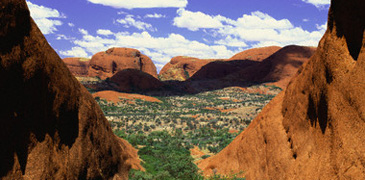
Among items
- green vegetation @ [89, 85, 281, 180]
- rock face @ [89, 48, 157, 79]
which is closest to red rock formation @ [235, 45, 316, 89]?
green vegetation @ [89, 85, 281, 180]

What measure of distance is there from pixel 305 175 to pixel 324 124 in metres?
1.57

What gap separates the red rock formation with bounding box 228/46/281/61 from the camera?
132 meters

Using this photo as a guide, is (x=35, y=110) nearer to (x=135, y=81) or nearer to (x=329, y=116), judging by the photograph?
(x=329, y=116)

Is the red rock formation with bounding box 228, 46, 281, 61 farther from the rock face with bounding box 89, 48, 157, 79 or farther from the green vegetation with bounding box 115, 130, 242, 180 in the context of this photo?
the green vegetation with bounding box 115, 130, 242, 180

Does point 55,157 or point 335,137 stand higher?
point 335,137

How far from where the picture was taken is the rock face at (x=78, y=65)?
441ft

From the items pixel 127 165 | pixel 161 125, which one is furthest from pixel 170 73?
pixel 127 165

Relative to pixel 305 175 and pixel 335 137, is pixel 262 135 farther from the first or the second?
pixel 335 137

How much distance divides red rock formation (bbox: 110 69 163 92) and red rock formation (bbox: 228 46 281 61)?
67.9 metres

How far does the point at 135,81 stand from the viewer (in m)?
86.1

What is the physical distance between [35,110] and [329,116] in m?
7.43

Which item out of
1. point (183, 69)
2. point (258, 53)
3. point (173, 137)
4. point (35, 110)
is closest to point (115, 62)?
point (183, 69)

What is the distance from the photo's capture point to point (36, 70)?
19.6 feet

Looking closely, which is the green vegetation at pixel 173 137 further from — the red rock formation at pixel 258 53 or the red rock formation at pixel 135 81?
the red rock formation at pixel 258 53
